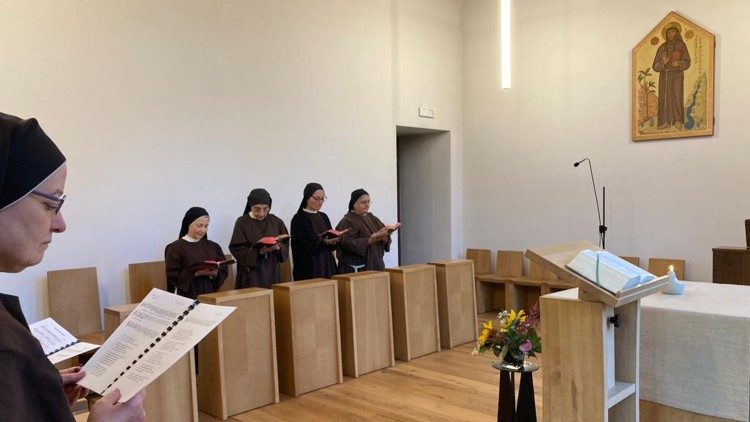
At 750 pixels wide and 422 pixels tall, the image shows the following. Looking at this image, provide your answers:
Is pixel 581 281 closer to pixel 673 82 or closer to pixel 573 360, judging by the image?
pixel 573 360

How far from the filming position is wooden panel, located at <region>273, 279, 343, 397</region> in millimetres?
3957

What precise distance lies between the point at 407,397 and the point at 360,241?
5.44 feet

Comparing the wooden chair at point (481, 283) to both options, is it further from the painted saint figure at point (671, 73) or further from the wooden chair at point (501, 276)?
the painted saint figure at point (671, 73)

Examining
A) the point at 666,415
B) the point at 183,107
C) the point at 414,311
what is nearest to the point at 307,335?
the point at 414,311

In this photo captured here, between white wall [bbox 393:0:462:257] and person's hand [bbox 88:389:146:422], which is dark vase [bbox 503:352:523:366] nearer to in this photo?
person's hand [bbox 88:389:146:422]

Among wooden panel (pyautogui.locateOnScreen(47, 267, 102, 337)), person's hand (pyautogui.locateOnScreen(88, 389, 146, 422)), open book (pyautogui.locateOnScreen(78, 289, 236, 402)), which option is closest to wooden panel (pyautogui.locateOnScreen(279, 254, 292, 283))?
wooden panel (pyautogui.locateOnScreen(47, 267, 102, 337))

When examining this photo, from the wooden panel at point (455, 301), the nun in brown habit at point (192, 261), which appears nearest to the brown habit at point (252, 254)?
the nun in brown habit at point (192, 261)

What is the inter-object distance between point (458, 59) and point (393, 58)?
3.87 feet

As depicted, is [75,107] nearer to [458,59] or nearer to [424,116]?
[424,116]

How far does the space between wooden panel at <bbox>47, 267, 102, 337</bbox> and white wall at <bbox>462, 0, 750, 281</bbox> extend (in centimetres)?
476

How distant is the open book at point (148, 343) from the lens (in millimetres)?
1180

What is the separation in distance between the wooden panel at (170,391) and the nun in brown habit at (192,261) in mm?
1043

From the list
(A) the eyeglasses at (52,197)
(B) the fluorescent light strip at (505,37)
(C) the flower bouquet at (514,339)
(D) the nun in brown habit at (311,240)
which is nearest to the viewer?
(A) the eyeglasses at (52,197)

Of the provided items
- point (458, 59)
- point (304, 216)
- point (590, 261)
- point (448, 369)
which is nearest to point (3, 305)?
point (590, 261)
